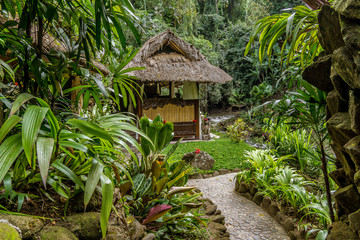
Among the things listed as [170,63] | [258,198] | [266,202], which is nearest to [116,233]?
[266,202]

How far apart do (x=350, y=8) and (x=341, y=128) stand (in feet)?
2.31

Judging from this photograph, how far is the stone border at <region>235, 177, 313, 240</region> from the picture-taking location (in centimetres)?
257

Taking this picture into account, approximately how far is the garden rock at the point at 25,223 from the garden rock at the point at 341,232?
6.26 feet

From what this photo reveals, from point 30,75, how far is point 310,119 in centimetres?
215

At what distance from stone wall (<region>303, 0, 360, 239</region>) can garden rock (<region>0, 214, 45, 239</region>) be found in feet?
5.51

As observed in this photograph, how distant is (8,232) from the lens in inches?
32.7

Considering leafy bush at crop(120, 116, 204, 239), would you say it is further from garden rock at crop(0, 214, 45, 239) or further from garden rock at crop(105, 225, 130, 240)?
garden rock at crop(0, 214, 45, 239)

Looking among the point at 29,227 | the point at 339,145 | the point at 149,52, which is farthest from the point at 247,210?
the point at 149,52

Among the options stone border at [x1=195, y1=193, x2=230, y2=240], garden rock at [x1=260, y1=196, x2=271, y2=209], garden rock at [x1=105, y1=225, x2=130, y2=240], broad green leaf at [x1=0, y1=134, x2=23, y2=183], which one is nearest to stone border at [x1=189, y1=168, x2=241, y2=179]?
garden rock at [x1=260, y1=196, x2=271, y2=209]

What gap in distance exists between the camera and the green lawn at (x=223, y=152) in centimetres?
536

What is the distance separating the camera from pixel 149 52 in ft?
25.1

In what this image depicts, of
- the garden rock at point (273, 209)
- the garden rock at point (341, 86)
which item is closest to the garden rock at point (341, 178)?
the garden rock at point (341, 86)

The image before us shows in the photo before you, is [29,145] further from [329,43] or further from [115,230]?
[329,43]

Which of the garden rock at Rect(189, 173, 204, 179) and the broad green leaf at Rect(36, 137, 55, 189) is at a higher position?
the broad green leaf at Rect(36, 137, 55, 189)
